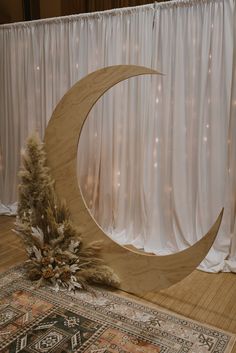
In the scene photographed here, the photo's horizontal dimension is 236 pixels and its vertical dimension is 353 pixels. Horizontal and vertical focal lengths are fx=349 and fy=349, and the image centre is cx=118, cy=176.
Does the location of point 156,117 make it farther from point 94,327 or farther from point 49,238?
point 94,327

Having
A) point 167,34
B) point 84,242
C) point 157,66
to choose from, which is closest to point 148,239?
point 84,242

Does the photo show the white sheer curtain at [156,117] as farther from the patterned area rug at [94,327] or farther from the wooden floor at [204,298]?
the patterned area rug at [94,327]

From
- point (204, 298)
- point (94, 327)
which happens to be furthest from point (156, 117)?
point (94, 327)

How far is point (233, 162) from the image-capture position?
8.99 ft

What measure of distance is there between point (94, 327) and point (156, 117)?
177 centimetres

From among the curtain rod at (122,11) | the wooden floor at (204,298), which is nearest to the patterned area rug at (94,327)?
the wooden floor at (204,298)

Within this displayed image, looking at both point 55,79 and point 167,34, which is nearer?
point 167,34

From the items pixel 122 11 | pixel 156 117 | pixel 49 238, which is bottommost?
pixel 49 238

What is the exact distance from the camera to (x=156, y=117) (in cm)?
304

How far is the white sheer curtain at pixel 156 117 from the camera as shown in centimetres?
277

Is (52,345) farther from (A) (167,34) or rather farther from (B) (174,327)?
(A) (167,34)

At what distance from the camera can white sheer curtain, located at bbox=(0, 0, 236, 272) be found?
109 inches

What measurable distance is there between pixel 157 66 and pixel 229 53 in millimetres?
604

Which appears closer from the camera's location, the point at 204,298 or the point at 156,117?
the point at 204,298
